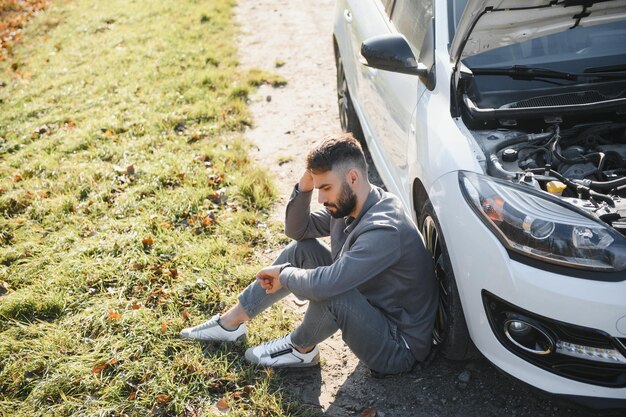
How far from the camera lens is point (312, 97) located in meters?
6.39

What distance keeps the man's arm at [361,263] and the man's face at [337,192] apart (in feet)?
0.64

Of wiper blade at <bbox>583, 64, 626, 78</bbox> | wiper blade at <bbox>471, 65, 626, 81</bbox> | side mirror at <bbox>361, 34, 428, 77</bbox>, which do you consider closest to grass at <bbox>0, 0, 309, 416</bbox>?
side mirror at <bbox>361, 34, 428, 77</bbox>

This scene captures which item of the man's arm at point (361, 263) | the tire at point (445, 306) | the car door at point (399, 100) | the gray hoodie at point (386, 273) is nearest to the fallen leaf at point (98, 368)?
the gray hoodie at point (386, 273)

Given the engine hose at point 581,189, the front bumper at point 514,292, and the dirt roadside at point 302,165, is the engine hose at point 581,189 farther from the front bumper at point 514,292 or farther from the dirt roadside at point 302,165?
the dirt roadside at point 302,165

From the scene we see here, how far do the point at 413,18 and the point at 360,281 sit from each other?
65.6 inches

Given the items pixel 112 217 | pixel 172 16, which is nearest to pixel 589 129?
pixel 112 217

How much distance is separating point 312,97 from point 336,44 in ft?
3.36

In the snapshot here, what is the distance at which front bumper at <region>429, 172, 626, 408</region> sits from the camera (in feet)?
7.06

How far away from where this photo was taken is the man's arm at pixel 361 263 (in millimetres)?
2684

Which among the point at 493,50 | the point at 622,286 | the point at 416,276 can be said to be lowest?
the point at 416,276

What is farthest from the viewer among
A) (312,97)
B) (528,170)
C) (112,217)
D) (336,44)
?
(312,97)

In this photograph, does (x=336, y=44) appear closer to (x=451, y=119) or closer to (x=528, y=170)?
(x=451, y=119)

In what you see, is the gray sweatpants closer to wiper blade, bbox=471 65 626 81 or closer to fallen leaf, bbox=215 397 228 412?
fallen leaf, bbox=215 397 228 412

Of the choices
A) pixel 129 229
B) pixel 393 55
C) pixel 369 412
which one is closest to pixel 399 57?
pixel 393 55
